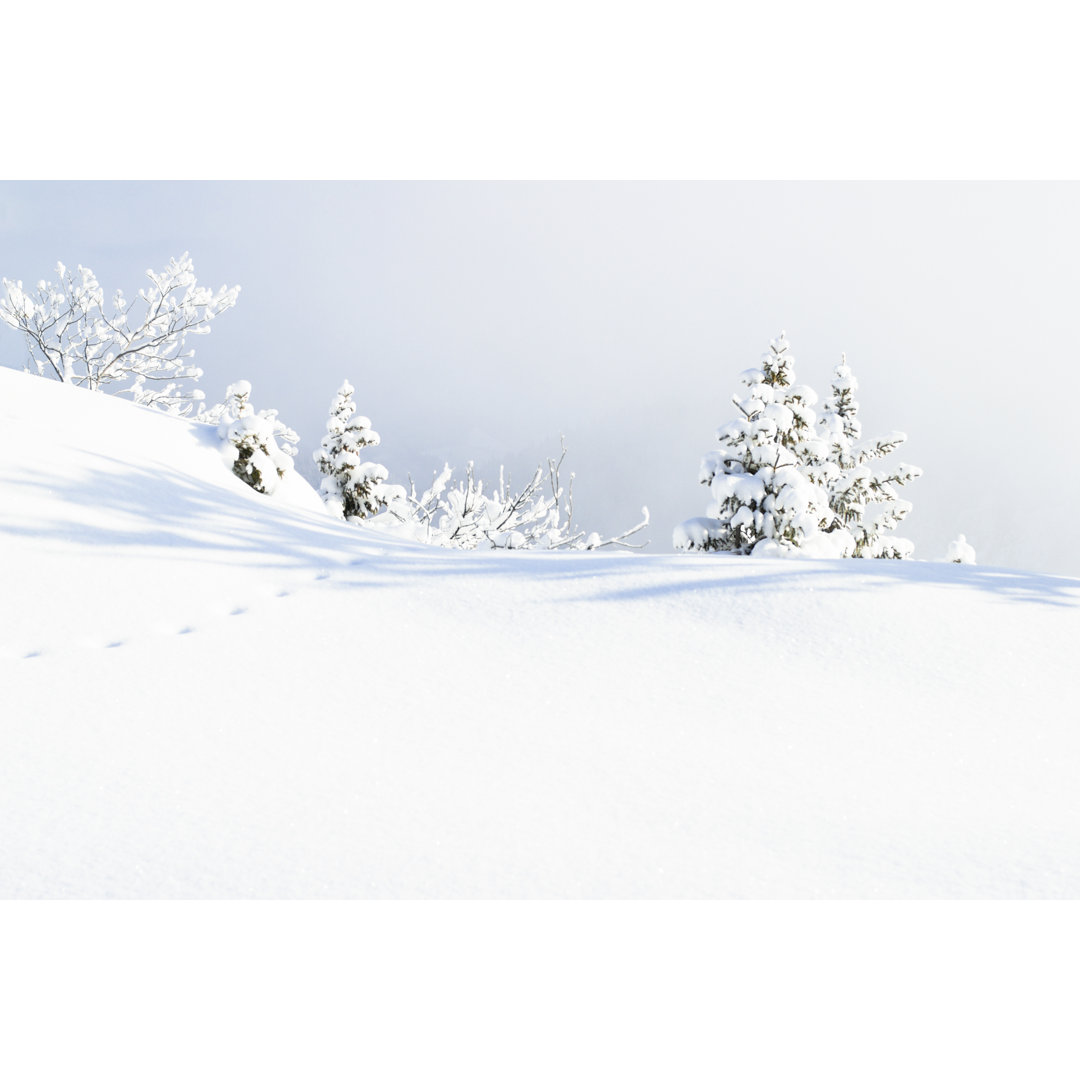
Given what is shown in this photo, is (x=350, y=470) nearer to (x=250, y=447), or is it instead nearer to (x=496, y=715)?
(x=250, y=447)

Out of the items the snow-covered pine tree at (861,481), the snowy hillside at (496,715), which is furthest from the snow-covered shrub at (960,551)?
the snowy hillside at (496,715)

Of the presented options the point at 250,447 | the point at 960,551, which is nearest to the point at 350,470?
the point at 250,447

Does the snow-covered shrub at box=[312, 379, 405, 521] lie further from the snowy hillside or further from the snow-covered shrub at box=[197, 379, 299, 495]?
the snowy hillside

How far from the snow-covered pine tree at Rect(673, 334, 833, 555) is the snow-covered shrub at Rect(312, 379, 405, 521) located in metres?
5.77

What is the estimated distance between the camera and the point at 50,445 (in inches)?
202

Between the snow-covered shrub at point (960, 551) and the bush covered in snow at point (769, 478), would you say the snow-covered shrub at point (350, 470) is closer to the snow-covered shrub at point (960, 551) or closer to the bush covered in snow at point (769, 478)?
the bush covered in snow at point (769, 478)

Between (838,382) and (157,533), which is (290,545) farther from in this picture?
(838,382)

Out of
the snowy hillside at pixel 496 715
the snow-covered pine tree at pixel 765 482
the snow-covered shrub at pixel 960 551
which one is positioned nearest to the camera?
the snowy hillside at pixel 496 715

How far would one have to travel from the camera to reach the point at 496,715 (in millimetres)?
3178

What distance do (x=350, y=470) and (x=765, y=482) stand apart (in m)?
7.60

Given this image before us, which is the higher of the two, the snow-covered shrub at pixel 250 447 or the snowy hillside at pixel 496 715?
the snow-covered shrub at pixel 250 447

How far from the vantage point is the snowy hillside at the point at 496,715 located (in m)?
2.30

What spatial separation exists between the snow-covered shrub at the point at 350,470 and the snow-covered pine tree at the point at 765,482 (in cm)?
577

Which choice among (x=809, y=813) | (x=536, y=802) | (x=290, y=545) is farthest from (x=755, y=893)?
(x=290, y=545)
